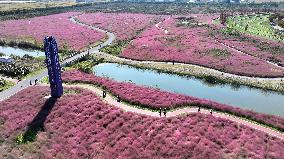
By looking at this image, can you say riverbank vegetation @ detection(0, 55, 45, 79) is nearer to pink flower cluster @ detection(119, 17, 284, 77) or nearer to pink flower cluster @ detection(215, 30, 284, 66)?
pink flower cluster @ detection(119, 17, 284, 77)

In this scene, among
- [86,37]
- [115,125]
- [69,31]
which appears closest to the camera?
[115,125]

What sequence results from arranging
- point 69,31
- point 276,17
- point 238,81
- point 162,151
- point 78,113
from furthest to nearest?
point 276,17 < point 69,31 < point 238,81 < point 78,113 < point 162,151

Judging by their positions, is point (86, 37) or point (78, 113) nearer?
point (78, 113)

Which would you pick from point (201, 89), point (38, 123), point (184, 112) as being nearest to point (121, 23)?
point (201, 89)

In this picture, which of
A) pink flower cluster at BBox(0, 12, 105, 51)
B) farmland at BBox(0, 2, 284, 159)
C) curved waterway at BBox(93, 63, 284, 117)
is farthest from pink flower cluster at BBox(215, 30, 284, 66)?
pink flower cluster at BBox(0, 12, 105, 51)

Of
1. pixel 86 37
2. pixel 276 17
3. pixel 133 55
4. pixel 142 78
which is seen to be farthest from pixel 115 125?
pixel 276 17

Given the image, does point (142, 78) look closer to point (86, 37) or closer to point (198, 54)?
point (198, 54)
